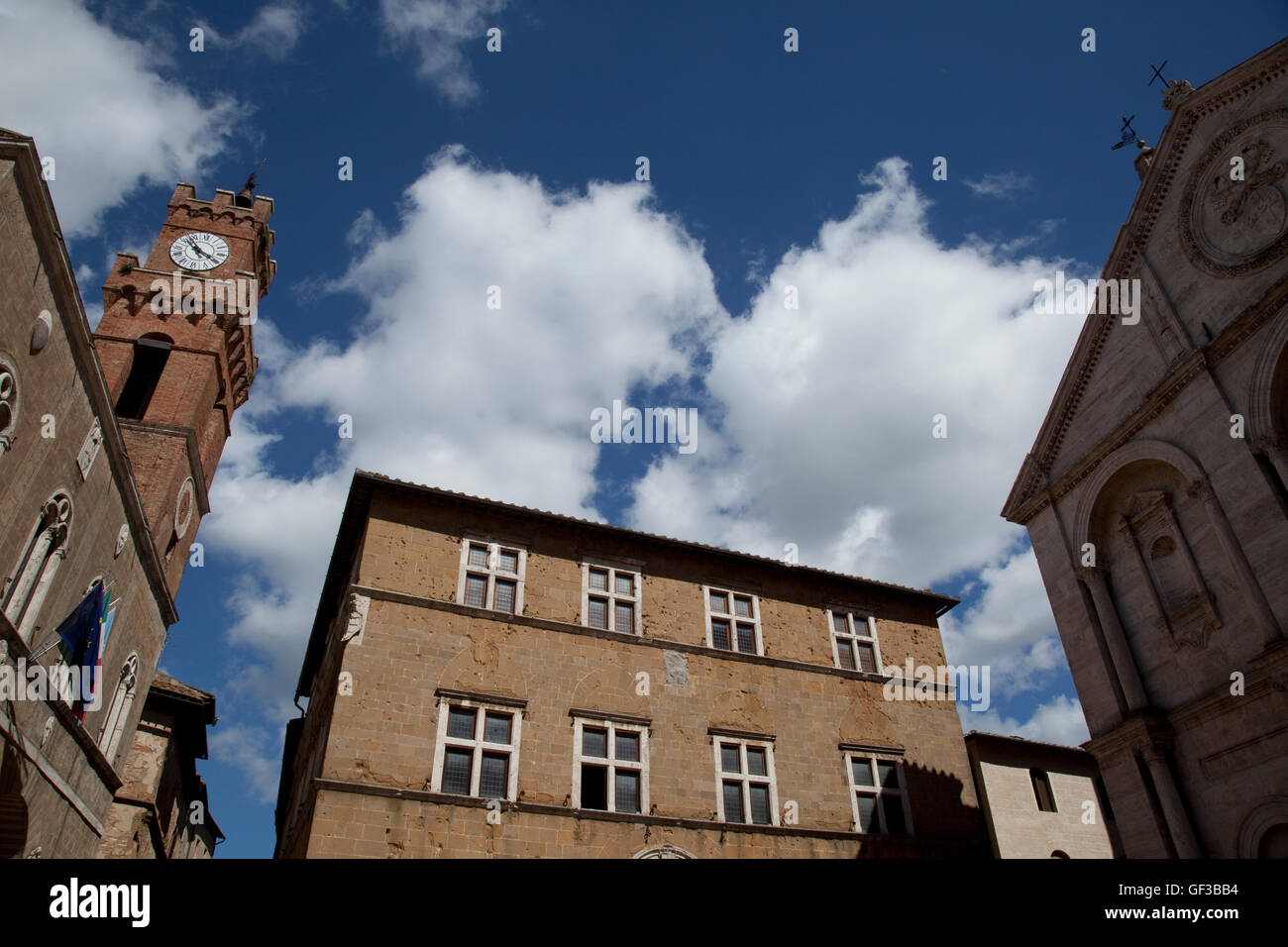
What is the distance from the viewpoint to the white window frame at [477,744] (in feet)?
46.5

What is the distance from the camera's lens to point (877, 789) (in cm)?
1734

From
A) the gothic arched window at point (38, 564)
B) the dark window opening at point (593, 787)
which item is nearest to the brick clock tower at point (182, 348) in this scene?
the gothic arched window at point (38, 564)

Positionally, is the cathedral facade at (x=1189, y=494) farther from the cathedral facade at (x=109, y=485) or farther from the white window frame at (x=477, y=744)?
the cathedral facade at (x=109, y=485)

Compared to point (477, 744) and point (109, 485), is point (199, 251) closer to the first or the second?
Result: point (109, 485)

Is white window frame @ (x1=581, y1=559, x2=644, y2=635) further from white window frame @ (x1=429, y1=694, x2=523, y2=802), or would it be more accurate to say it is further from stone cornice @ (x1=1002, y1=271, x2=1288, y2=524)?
stone cornice @ (x1=1002, y1=271, x2=1288, y2=524)

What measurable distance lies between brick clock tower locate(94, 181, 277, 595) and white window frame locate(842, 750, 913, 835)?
55.8 ft

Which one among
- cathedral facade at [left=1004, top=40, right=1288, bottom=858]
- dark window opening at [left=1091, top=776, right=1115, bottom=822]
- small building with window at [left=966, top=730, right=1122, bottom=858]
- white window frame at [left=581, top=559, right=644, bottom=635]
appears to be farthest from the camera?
dark window opening at [left=1091, top=776, right=1115, bottom=822]

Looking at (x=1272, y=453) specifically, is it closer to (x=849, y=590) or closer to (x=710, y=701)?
(x=849, y=590)

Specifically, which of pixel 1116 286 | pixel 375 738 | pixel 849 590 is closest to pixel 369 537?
pixel 375 738

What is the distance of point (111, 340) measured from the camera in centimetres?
2238

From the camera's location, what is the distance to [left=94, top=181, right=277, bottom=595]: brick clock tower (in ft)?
66.8

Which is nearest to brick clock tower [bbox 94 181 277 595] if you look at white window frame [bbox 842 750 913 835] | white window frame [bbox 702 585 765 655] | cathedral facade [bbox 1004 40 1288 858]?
white window frame [bbox 702 585 765 655]

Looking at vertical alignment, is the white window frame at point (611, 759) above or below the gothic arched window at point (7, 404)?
below

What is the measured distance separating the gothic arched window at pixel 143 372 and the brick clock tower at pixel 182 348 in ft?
0.10
